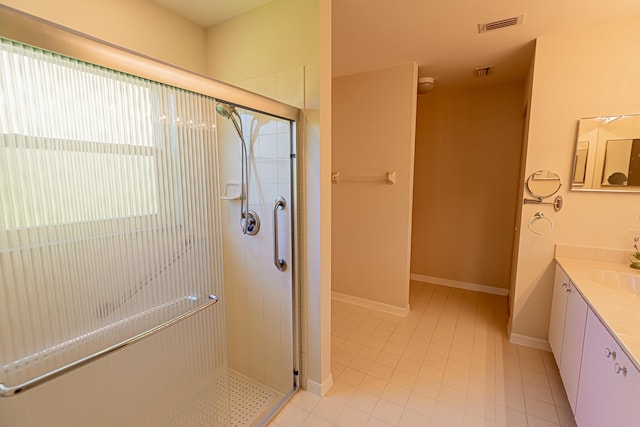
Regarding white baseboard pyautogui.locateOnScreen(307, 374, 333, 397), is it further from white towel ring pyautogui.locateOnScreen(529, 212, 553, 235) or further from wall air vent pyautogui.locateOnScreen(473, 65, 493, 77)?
wall air vent pyautogui.locateOnScreen(473, 65, 493, 77)

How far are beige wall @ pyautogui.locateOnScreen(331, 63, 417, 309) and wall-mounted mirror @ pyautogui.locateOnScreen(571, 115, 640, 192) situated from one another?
127 cm

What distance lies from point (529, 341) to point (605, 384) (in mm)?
1340

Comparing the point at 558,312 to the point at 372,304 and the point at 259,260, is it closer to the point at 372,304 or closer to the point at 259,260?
the point at 372,304

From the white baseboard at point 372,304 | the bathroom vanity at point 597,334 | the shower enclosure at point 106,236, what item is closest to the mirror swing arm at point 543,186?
the bathroom vanity at point 597,334

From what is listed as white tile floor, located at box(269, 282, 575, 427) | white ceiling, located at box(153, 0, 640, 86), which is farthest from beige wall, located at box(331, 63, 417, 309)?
white tile floor, located at box(269, 282, 575, 427)

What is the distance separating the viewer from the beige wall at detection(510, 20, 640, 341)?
2045 millimetres

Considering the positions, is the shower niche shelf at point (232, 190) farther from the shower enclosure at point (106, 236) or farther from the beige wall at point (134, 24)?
the beige wall at point (134, 24)

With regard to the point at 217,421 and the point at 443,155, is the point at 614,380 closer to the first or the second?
the point at 217,421

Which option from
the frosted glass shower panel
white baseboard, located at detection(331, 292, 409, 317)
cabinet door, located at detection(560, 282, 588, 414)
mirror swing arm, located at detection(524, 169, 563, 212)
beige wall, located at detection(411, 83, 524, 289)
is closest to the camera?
the frosted glass shower panel

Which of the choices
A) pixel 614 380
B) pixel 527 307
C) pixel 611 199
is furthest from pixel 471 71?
pixel 614 380

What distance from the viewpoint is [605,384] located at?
1308 millimetres

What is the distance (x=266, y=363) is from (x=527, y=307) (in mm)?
2166

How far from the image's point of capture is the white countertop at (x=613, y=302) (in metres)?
1.18

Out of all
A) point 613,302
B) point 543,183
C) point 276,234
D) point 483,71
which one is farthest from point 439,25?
point 613,302
